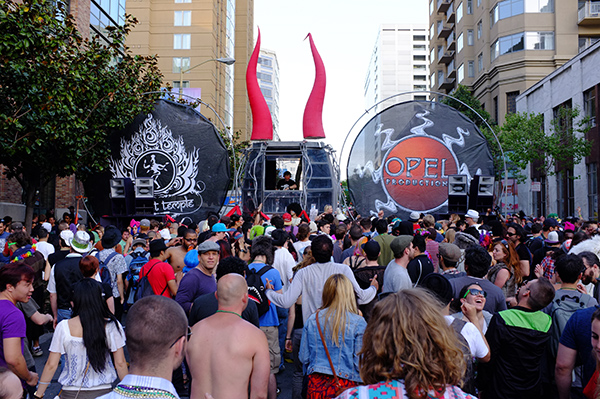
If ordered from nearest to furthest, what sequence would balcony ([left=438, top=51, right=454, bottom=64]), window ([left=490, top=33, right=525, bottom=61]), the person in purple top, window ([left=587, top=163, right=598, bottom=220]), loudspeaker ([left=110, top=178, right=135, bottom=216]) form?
the person in purple top, loudspeaker ([left=110, top=178, right=135, bottom=216]), window ([left=587, top=163, right=598, bottom=220]), window ([left=490, top=33, right=525, bottom=61]), balcony ([left=438, top=51, right=454, bottom=64])

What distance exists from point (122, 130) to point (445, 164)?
447 inches

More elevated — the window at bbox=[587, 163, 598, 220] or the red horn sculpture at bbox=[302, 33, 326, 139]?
the red horn sculpture at bbox=[302, 33, 326, 139]

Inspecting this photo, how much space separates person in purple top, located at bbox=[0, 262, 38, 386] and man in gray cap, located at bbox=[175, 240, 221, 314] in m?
1.50

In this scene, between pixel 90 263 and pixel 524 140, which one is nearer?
pixel 90 263

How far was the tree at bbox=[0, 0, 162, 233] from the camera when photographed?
40.7ft

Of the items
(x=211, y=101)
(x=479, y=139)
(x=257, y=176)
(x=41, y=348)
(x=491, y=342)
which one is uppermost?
(x=211, y=101)

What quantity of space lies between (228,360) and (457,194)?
1542 cm

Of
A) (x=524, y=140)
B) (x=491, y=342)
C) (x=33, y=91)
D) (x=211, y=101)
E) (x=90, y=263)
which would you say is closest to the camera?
(x=491, y=342)

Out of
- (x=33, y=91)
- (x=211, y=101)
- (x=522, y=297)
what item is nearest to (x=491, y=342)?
(x=522, y=297)

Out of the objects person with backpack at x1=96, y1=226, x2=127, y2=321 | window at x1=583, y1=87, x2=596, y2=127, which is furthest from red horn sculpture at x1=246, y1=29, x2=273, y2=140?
window at x1=583, y1=87, x2=596, y2=127

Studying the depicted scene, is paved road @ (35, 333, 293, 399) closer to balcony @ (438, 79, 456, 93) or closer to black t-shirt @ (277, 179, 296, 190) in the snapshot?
black t-shirt @ (277, 179, 296, 190)

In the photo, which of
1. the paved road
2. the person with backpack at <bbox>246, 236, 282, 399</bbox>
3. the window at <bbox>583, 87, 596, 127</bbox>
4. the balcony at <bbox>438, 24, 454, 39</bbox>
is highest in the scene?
the balcony at <bbox>438, 24, 454, 39</bbox>

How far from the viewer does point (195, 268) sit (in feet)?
17.9

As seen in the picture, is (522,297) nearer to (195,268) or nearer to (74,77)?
(195,268)
